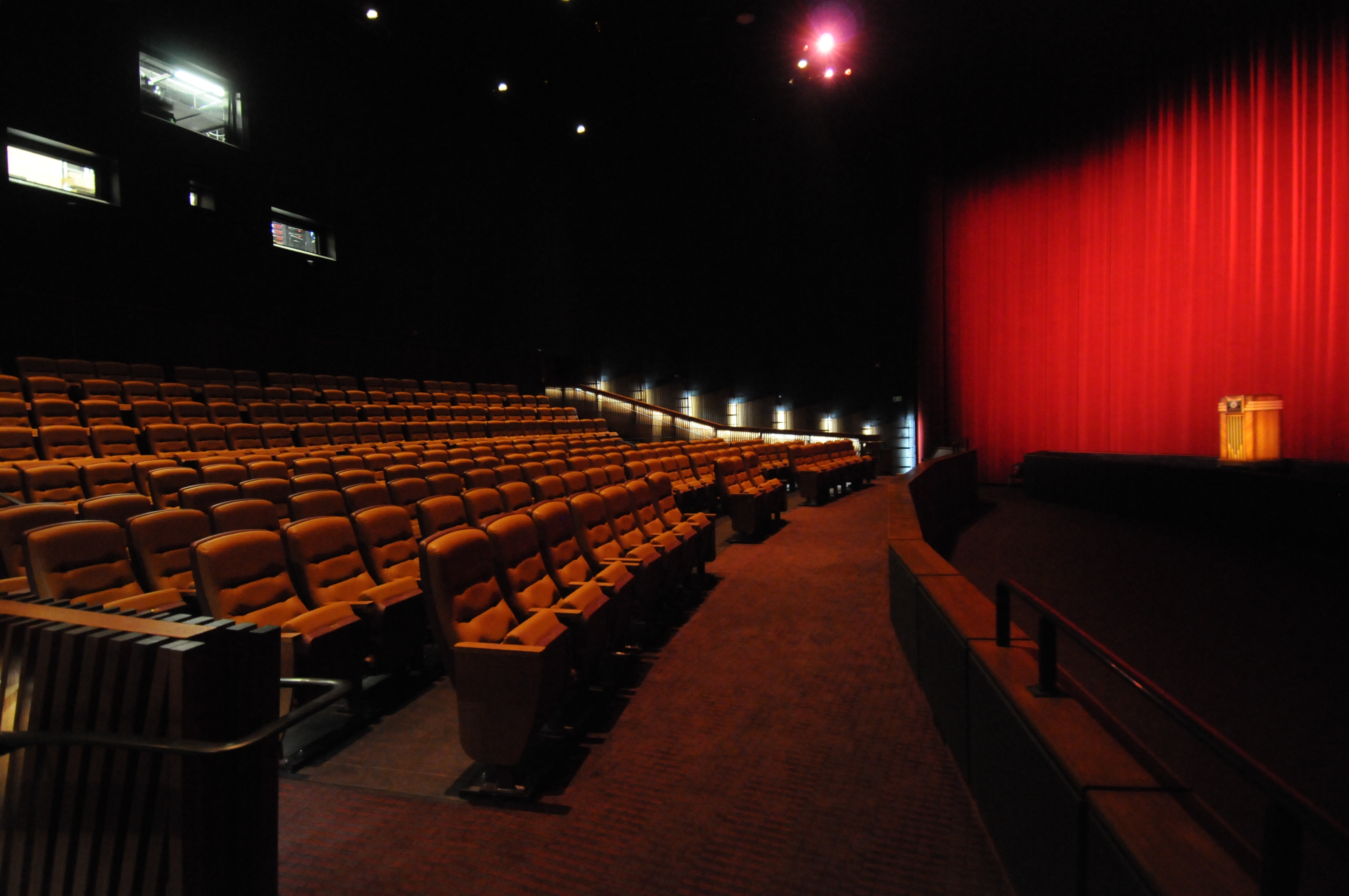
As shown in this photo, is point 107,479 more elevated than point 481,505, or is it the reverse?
point 107,479

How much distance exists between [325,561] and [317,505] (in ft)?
1.49

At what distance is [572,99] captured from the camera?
1095 cm

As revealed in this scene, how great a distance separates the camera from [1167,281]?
27.5 feet

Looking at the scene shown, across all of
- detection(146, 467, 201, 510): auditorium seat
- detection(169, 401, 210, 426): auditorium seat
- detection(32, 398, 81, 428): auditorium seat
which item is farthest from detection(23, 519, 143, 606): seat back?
detection(169, 401, 210, 426): auditorium seat

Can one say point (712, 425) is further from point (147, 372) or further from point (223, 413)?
point (147, 372)

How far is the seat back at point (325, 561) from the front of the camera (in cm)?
253

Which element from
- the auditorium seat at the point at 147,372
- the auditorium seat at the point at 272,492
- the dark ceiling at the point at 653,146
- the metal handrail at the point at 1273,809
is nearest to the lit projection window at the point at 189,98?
the dark ceiling at the point at 653,146

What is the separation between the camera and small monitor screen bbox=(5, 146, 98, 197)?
6.87m

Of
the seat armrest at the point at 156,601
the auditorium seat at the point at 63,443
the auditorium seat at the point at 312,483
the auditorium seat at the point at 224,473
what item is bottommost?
the seat armrest at the point at 156,601

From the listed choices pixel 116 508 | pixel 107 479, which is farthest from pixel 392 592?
pixel 107 479

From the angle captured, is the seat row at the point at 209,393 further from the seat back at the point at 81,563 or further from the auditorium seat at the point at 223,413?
the seat back at the point at 81,563

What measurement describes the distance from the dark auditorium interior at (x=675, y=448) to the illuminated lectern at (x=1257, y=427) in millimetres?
40

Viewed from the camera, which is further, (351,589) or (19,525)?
(351,589)

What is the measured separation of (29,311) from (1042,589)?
9.66m
